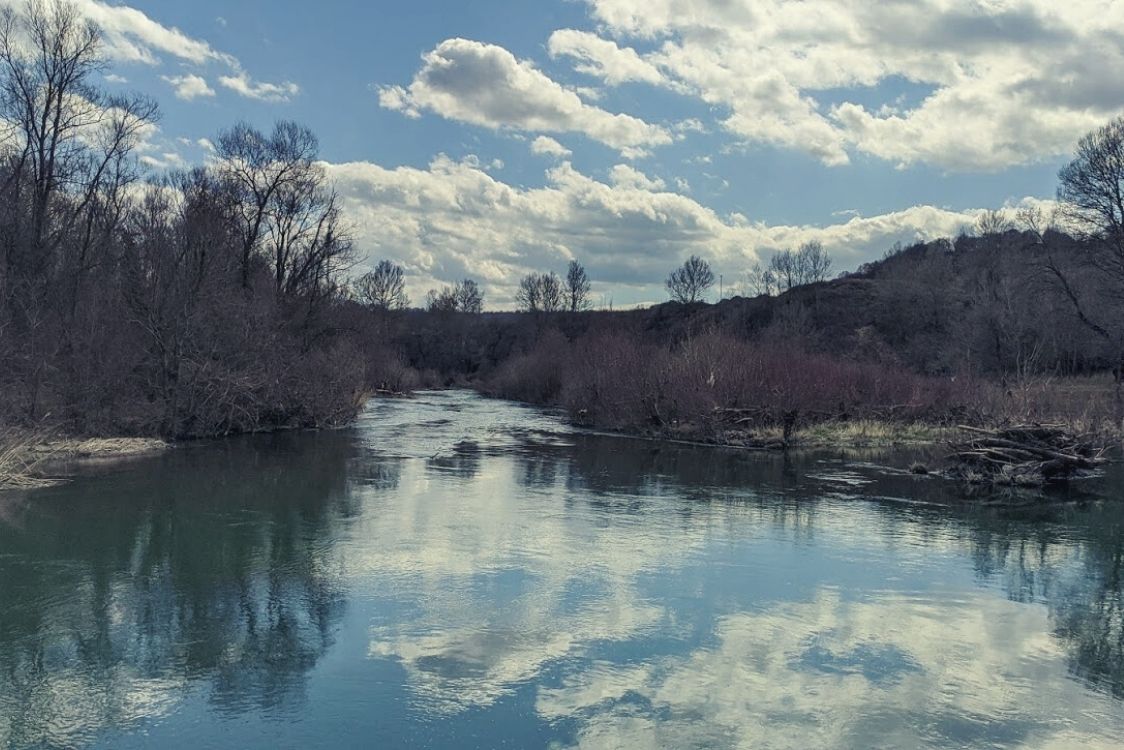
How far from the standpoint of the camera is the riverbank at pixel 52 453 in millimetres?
17156

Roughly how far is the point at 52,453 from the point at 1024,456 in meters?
24.6

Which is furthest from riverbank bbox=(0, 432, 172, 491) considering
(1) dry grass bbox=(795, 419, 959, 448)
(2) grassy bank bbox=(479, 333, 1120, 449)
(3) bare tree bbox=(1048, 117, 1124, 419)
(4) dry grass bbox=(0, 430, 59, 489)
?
(3) bare tree bbox=(1048, 117, 1124, 419)

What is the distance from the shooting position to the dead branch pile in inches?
774

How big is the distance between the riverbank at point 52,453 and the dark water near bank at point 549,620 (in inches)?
50.4

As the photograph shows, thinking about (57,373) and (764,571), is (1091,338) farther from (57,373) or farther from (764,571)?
(57,373)

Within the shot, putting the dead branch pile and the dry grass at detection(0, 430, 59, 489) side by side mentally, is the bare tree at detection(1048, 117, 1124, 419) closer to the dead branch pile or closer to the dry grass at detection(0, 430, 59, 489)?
the dead branch pile

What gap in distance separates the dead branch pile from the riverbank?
21.9 m

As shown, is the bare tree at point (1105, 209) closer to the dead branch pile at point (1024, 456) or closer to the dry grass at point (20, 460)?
the dead branch pile at point (1024, 456)

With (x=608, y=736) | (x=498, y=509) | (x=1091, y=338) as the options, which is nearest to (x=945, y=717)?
(x=608, y=736)

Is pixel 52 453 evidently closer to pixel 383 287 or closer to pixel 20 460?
pixel 20 460

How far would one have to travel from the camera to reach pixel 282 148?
41844 mm

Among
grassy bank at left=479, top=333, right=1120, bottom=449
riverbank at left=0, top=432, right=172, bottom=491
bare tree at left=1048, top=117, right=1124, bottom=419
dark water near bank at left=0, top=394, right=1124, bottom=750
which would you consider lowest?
dark water near bank at left=0, top=394, right=1124, bottom=750

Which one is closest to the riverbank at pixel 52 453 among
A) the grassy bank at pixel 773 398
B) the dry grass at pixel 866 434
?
the grassy bank at pixel 773 398

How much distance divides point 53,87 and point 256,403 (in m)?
13.6
